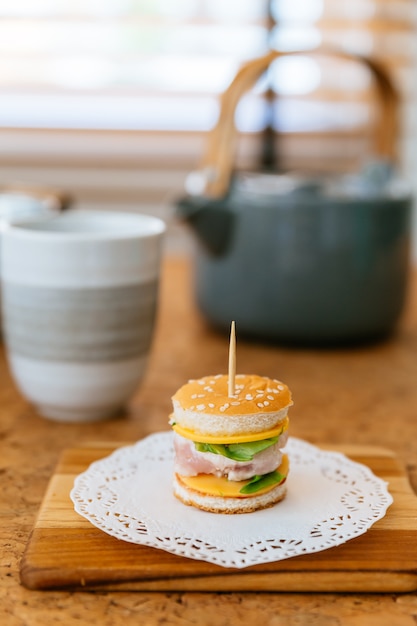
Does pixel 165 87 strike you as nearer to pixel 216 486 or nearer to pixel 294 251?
pixel 294 251

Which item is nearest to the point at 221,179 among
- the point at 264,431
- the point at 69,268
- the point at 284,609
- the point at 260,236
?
the point at 260,236

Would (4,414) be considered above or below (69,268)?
below

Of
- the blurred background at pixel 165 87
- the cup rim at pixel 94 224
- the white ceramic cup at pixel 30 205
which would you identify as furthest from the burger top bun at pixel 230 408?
the blurred background at pixel 165 87

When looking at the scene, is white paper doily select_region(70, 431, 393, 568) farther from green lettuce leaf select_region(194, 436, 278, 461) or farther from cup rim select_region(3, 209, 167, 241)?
cup rim select_region(3, 209, 167, 241)

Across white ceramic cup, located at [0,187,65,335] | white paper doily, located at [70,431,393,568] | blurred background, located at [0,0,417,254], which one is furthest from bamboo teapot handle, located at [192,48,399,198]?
blurred background, located at [0,0,417,254]

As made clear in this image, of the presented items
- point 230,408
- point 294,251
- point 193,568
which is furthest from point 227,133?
point 193,568

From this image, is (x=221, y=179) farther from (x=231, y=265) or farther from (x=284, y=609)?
(x=284, y=609)
